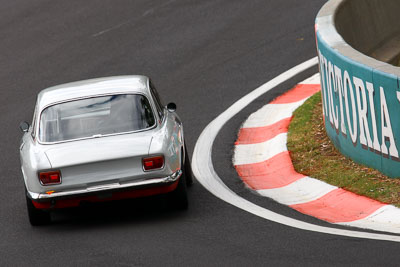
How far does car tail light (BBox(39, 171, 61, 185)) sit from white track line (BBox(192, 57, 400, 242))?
187cm

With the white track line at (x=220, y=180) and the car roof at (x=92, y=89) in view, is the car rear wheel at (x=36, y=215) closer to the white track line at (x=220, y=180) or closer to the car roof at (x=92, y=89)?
the car roof at (x=92, y=89)

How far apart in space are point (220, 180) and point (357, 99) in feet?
6.34

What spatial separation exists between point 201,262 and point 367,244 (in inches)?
55.6

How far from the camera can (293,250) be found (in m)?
7.75

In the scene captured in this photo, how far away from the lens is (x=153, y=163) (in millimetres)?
9000

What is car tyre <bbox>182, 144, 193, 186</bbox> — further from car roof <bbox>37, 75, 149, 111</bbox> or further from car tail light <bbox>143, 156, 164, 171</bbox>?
car tail light <bbox>143, 156, 164, 171</bbox>

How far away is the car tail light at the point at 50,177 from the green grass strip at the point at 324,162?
2.97m

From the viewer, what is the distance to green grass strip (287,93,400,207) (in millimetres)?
9297

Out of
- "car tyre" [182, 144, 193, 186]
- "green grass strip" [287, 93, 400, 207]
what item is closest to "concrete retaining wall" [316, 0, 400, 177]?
"green grass strip" [287, 93, 400, 207]

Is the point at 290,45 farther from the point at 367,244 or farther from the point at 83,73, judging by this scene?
the point at 367,244

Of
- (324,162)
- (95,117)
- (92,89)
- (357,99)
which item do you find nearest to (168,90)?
(324,162)

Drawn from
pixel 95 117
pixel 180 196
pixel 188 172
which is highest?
pixel 95 117

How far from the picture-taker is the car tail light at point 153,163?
29.5 ft

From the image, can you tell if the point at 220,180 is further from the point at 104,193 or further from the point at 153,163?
the point at 104,193
